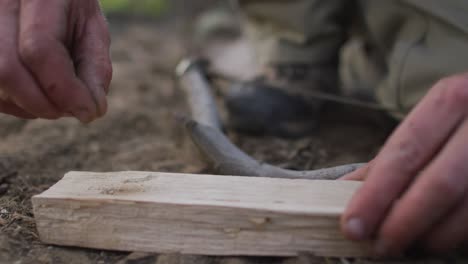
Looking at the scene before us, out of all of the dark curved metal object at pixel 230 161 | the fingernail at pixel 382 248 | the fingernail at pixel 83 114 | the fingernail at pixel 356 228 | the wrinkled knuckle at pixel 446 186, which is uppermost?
the wrinkled knuckle at pixel 446 186

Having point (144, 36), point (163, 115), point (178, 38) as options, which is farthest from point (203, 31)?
point (163, 115)

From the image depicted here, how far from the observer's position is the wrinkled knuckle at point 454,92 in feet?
3.15

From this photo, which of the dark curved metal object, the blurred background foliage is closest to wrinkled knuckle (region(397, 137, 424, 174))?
the dark curved metal object

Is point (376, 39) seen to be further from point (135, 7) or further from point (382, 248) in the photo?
point (135, 7)

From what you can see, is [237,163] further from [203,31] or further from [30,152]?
[203,31]

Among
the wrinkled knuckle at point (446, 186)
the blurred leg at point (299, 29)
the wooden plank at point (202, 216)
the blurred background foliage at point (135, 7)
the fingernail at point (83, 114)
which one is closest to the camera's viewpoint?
the wrinkled knuckle at point (446, 186)

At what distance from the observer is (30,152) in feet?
6.20

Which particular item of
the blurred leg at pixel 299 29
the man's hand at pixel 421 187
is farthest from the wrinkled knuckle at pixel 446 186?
the blurred leg at pixel 299 29

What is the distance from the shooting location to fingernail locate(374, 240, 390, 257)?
3.01 feet

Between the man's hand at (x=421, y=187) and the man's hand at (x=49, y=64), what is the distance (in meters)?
0.61

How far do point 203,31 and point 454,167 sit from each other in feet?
12.7

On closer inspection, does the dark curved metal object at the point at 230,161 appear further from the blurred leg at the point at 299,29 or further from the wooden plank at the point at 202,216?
the blurred leg at the point at 299,29

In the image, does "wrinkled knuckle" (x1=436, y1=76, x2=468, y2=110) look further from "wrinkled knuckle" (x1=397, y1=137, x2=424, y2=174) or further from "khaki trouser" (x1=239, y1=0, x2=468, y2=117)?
"khaki trouser" (x1=239, y1=0, x2=468, y2=117)

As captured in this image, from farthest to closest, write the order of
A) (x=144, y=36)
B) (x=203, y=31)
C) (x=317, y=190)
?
(x=203, y=31), (x=144, y=36), (x=317, y=190)
